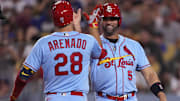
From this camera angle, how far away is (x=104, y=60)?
434 centimetres

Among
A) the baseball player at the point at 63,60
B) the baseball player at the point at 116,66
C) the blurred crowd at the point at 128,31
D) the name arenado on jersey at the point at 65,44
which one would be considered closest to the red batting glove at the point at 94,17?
the baseball player at the point at 116,66

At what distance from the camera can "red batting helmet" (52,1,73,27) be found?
369 centimetres

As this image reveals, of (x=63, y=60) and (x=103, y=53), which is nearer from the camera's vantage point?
(x=63, y=60)

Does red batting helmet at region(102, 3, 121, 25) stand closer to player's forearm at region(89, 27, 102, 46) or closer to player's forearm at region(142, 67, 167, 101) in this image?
player's forearm at region(89, 27, 102, 46)

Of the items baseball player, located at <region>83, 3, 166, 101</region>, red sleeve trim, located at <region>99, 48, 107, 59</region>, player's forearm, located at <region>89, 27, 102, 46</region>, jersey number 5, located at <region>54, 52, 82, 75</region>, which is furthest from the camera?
baseball player, located at <region>83, 3, 166, 101</region>

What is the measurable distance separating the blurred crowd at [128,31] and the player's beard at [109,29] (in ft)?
10.1

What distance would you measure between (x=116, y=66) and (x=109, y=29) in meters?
0.48

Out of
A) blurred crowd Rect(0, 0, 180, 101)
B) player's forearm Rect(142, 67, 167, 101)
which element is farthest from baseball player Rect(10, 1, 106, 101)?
blurred crowd Rect(0, 0, 180, 101)

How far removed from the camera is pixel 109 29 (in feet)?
14.5

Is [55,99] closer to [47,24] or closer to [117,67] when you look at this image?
[117,67]

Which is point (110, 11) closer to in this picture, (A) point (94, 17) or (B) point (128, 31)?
(A) point (94, 17)

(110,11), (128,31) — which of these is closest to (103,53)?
(110,11)

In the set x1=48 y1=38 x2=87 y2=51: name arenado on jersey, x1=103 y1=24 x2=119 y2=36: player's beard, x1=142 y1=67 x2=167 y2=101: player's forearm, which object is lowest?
x1=142 y1=67 x2=167 y2=101: player's forearm

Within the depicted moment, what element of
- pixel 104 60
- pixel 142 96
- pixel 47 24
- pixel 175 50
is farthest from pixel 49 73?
pixel 175 50
